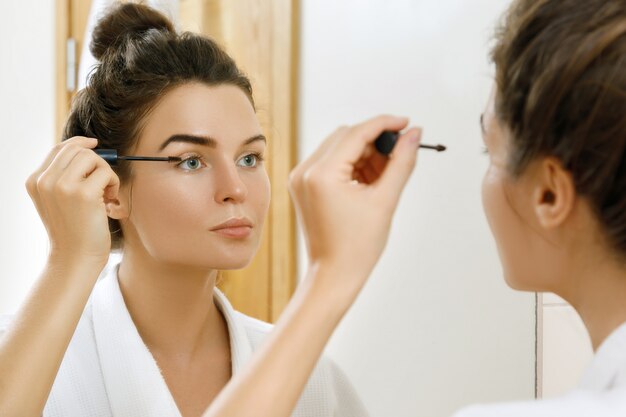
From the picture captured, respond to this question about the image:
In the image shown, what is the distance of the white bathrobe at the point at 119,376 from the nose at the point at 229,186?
0.20m

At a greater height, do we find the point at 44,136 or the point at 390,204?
the point at 390,204

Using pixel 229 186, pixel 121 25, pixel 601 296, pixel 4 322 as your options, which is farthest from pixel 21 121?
pixel 601 296

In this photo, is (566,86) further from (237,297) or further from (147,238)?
(237,297)

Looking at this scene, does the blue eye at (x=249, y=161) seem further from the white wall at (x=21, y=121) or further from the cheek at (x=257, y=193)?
the white wall at (x=21, y=121)

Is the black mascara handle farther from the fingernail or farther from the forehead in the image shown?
the forehead

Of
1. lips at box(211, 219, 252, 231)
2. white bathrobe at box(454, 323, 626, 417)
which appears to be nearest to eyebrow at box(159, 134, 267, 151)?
lips at box(211, 219, 252, 231)

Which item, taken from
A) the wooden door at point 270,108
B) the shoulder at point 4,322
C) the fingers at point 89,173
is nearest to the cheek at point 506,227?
the fingers at point 89,173

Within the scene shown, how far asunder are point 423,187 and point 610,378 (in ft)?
2.84

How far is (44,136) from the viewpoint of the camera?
7.23 feet

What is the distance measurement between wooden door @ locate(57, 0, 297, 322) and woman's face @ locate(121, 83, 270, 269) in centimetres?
53

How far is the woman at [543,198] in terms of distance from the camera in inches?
26.3

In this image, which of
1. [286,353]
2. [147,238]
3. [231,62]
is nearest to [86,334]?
[147,238]

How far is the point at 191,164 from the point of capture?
48.0 inches

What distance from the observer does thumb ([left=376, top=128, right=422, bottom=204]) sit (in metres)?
0.71
